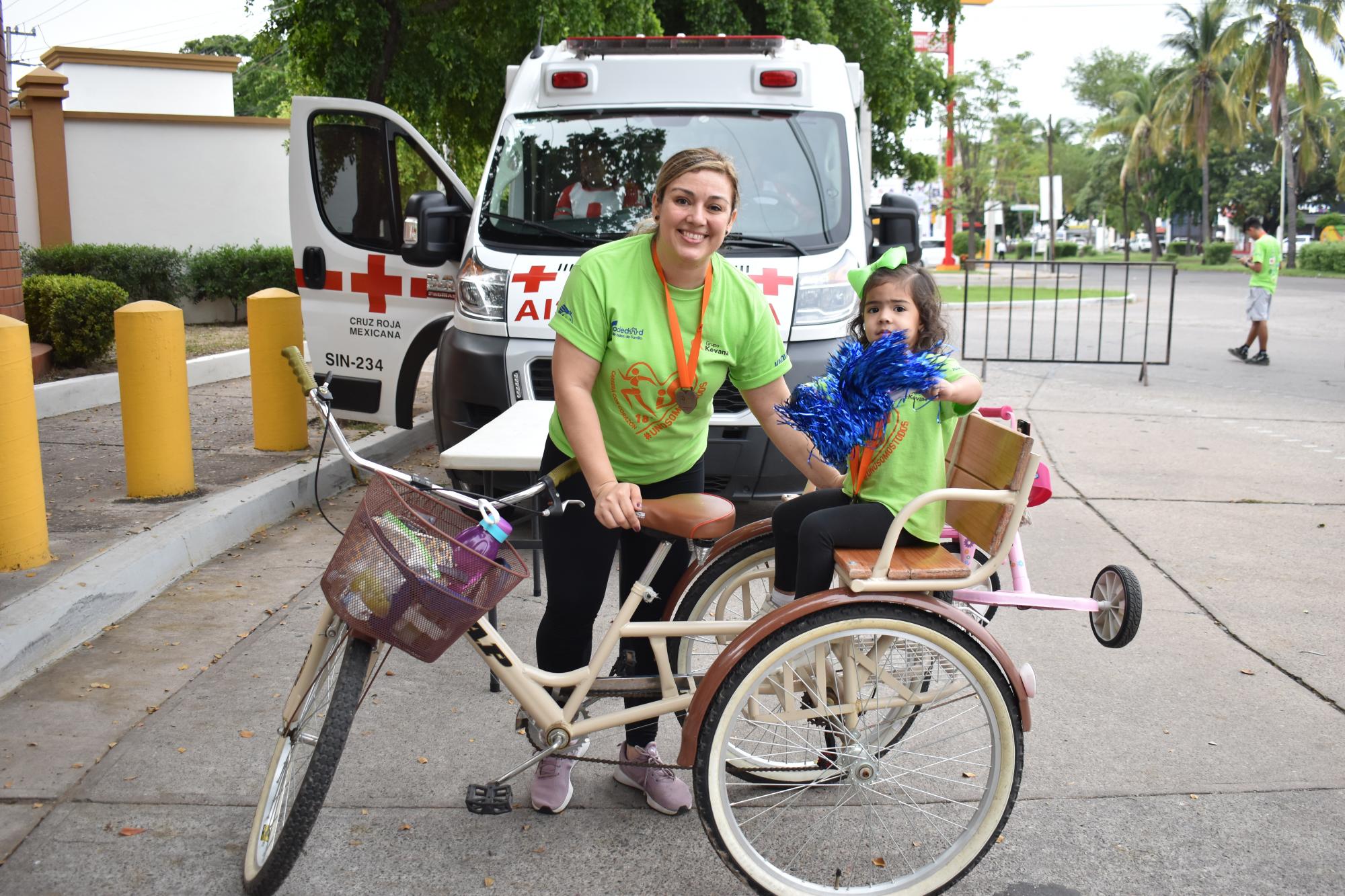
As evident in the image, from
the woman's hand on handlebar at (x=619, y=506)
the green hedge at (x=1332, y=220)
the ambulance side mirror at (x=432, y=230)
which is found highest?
the green hedge at (x=1332, y=220)

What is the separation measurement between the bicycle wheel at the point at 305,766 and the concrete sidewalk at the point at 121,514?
72.3 inches

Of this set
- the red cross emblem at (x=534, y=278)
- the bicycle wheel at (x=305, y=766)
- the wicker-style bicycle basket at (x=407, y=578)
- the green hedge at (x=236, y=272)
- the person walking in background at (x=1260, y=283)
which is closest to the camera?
the wicker-style bicycle basket at (x=407, y=578)

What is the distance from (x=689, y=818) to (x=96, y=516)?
4.01 metres

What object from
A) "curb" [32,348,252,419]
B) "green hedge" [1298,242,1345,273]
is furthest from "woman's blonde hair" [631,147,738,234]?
"green hedge" [1298,242,1345,273]

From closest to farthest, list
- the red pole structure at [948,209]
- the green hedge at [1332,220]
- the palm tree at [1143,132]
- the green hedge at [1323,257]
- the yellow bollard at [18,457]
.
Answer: the yellow bollard at [18,457], the green hedge at [1323,257], the red pole structure at [948,209], the palm tree at [1143,132], the green hedge at [1332,220]

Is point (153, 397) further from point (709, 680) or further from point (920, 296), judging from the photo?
point (920, 296)

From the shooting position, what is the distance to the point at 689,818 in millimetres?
3514

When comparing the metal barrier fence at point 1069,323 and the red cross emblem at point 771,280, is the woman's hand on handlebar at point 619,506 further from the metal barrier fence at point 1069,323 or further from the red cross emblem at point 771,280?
the metal barrier fence at point 1069,323

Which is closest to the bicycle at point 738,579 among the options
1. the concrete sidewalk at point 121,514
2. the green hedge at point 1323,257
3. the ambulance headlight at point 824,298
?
the concrete sidewalk at point 121,514

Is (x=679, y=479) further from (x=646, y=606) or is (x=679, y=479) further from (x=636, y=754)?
(x=636, y=754)

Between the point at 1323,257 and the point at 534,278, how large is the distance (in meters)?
49.3

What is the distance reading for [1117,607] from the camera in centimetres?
312

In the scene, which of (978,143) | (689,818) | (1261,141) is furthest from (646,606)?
(1261,141)

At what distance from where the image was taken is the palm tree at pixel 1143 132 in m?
65.2
